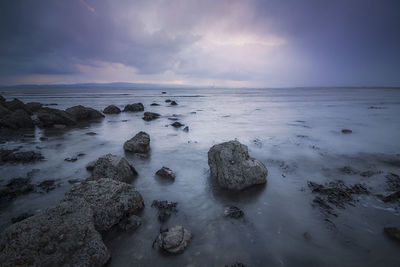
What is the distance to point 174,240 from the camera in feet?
13.3

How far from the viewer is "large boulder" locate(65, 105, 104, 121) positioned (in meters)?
19.8

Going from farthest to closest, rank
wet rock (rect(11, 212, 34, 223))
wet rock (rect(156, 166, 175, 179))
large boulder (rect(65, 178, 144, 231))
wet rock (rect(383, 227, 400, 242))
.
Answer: wet rock (rect(156, 166, 175, 179))
wet rock (rect(11, 212, 34, 223))
large boulder (rect(65, 178, 144, 231))
wet rock (rect(383, 227, 400, 242))

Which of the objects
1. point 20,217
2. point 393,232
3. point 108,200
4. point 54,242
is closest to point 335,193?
point 393,232

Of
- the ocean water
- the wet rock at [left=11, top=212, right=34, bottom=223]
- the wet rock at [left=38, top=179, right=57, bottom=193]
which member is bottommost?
the ocean water

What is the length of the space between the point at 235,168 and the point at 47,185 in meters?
6.53

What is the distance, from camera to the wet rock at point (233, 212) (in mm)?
5062

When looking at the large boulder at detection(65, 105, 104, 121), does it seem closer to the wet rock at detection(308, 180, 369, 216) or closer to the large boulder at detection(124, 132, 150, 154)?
the large boulder at detection(124, 132, 150, 154)

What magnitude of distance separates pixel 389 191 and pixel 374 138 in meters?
8.78

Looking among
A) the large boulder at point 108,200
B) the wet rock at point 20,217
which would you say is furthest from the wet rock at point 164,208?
the wet rock at point 20,217

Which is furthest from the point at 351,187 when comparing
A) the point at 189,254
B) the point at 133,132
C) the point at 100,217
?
the point at 133,132

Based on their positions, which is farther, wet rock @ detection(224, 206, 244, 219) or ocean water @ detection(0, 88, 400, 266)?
wet rock @ detection(224, 206, 244, 219)

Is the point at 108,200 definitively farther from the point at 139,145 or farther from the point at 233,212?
the point at 139,145

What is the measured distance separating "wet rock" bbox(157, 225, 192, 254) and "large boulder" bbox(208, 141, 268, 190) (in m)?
2.56

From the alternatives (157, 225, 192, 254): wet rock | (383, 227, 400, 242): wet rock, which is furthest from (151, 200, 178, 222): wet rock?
(383, 227, 400, 242): wet rock
